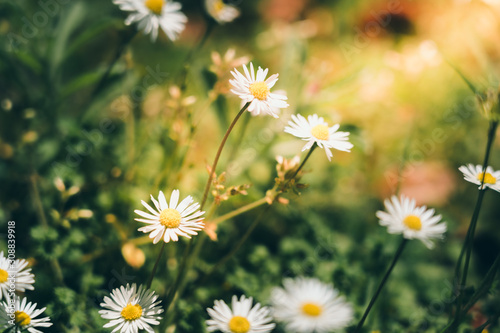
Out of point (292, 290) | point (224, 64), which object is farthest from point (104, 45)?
point (292, 290)

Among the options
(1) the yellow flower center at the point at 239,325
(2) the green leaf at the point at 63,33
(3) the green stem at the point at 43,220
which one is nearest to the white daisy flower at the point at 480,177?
(1) the yellow flower center at the point at 239,325

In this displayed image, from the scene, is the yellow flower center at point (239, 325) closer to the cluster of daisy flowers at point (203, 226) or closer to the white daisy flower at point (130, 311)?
Result: the cluster of daisy flowers at point (203, 226)

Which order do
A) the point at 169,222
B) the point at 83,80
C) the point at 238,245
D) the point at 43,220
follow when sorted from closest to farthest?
the point at 169,222 → the point at 238,245 → the point at 43,220 → the point at 83,80

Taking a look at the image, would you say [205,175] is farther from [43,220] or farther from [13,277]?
[13,277]

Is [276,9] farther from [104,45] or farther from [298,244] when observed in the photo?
[298,244]

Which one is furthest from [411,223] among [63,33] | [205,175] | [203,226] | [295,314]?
[63,33]
